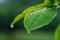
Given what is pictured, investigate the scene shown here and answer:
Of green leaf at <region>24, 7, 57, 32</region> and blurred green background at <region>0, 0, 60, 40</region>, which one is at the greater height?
green leaf at <region>24, 7, 57, 32</region>

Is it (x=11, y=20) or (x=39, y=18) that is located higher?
(x=39, y=18)

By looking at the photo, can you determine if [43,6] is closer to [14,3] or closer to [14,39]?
[14,39]

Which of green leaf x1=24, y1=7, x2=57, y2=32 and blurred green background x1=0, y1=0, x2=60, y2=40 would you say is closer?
green leaf x1=24, y1=7, x2=57, y2=32

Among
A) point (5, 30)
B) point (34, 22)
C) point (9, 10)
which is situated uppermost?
point (34, 22)

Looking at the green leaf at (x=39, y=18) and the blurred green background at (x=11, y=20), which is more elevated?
the green leaf at (x=39, y=18)

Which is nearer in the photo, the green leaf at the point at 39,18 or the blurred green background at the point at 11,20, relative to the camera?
the green leaf at the point at 39,18

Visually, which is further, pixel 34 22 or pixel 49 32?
pixel 49 32

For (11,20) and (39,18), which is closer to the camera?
(39,18)

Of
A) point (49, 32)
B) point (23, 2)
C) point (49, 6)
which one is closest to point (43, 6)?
point (49, 6)
